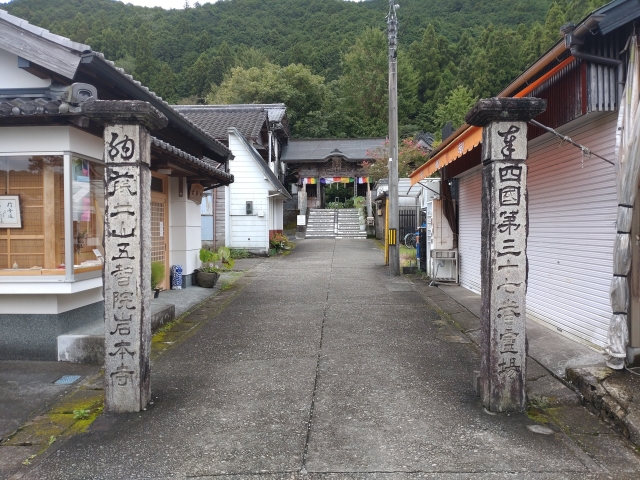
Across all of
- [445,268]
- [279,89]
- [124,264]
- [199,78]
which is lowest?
A: [445,268]

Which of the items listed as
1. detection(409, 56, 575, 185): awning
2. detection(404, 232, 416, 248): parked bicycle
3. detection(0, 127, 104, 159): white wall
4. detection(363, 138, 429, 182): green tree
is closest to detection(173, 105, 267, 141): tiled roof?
detection(363, 138, 429, 182): green tree

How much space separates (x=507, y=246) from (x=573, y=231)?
2.91 meters

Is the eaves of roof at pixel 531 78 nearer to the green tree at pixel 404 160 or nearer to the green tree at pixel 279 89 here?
the green tree at pixel 404 160

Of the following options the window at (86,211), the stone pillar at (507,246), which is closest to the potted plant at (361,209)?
the window at (86,211)

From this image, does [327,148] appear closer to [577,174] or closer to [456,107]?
[456,107]

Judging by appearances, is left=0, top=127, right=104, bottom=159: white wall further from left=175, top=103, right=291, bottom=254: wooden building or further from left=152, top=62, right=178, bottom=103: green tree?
left=152, top=62, right=178, bottom=103: green tree

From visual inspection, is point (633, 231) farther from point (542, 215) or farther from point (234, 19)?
point (234, 19)

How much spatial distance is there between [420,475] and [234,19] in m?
74.5

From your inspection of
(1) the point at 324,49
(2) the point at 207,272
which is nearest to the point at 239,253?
(2) the point at 207,272

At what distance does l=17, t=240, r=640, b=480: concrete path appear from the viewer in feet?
11.9

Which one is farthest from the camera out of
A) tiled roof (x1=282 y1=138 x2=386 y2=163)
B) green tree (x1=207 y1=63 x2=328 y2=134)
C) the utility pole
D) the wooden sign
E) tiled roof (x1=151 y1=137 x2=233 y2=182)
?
green tree (x1=207 y1=63 x2=328 y2=134)

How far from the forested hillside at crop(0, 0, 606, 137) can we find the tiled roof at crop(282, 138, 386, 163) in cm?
530

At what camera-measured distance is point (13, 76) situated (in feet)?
21.3

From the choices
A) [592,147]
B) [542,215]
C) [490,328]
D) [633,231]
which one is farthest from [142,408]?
[542,215]
